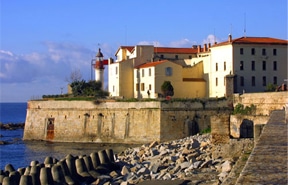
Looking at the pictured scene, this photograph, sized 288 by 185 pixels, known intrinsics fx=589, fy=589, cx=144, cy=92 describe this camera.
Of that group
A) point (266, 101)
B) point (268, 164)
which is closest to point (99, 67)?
point (266, 101)

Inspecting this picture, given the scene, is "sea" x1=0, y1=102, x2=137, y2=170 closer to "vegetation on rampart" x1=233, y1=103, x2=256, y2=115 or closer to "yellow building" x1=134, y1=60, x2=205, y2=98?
"vegetation on rampart" x1=233, y1=103, x2=256, y2=115

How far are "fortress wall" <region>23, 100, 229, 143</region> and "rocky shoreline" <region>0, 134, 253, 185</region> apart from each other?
16915 mm

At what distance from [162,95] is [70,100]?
303 inches

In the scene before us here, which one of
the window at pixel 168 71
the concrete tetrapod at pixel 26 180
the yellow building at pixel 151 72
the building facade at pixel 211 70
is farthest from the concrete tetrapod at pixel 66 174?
the window at pixel 168 71

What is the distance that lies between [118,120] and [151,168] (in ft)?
79.2

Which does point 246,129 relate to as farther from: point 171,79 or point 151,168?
point 171,79

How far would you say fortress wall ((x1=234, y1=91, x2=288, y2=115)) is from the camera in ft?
125

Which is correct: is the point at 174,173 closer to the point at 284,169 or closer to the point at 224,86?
the point at 284,169

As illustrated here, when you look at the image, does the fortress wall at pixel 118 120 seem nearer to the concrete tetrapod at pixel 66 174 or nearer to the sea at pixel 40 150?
the sea at pixel 40 150

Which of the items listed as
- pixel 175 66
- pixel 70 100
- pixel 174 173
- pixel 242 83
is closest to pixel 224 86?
pixel 242 83

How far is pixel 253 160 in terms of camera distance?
31.4 feet

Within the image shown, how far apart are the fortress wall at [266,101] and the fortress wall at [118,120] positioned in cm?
280

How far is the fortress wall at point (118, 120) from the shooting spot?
43.6m

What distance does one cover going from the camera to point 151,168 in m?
21.8
